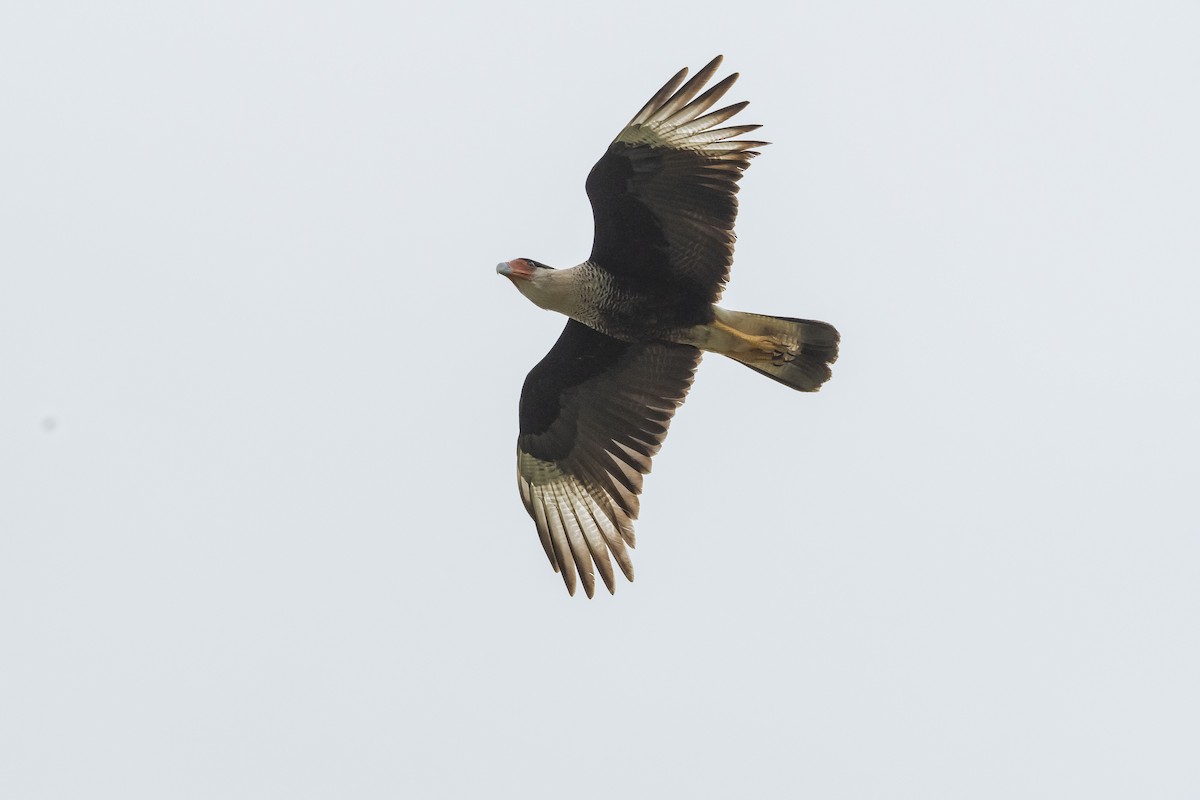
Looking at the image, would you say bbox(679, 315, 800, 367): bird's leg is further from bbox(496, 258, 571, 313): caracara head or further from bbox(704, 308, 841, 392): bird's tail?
bbox(496, 258, 571, 313): caracara head

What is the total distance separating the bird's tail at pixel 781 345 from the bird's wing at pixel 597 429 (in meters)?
0.27

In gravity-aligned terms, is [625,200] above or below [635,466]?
above

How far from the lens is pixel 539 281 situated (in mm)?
9602

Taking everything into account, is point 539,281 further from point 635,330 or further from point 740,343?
point 740,343

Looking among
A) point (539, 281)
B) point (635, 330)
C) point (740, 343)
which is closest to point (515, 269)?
point (539, 281)

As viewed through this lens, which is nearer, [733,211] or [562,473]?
[733,211]

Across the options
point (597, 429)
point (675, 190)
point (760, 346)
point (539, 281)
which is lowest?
point (597, 429)

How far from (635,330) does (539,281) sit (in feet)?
1.89

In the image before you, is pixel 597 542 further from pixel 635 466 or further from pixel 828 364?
pixel 828 364

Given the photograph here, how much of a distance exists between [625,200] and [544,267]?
67 centimetres

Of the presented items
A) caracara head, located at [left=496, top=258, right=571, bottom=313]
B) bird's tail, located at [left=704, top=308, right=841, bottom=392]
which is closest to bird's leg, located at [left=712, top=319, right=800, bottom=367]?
bird's tail, located at [left=704, top=308, right=841, bottom=392]

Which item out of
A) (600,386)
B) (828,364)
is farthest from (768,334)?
(600,386)

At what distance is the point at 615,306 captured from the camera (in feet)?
31.5

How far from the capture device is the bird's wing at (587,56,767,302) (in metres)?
9.05
